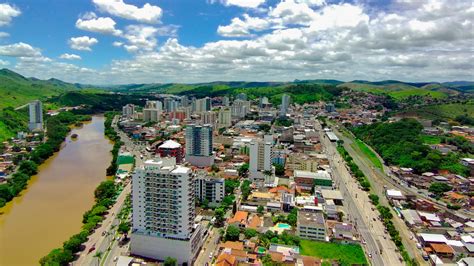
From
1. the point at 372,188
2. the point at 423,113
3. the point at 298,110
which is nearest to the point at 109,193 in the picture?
the point at 372,188

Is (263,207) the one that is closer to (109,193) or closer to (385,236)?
(385,236)

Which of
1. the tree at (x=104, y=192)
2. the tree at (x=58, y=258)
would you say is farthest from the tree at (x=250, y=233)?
the tree at (x=104, y=192)

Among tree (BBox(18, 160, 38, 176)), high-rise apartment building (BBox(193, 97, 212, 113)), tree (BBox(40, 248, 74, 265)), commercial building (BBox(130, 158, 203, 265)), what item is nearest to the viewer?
tree (BBox(40, 248, 74, 265))

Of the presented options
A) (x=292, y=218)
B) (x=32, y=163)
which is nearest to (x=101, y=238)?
(x=292, y=218)

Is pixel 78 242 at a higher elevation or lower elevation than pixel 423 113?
lower

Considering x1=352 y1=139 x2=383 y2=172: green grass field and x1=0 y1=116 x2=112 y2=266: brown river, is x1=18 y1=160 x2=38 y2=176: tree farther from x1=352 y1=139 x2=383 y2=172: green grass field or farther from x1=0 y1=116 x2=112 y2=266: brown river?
x1=352 y1=139 x2=383 y2=172: green grass field

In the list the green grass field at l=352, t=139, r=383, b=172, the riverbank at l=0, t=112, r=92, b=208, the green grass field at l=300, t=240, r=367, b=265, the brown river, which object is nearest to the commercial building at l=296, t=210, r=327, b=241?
the green grass field at l=300, t=240, r=367, b=265
